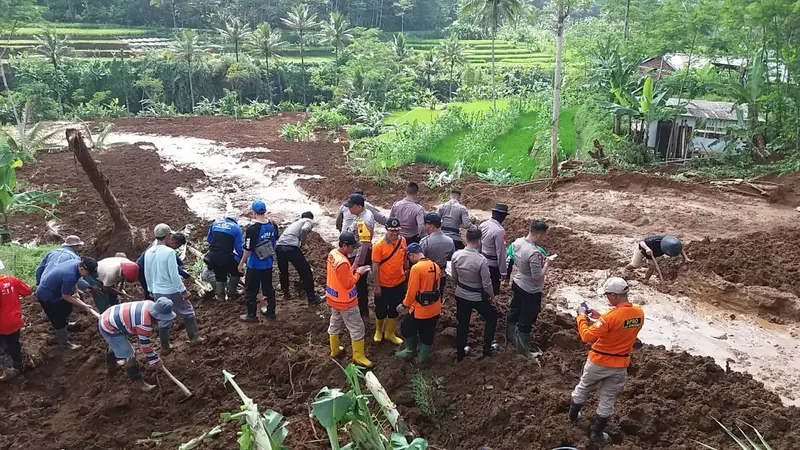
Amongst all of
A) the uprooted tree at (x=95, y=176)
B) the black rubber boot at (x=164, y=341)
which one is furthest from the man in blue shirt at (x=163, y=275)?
the uprooted tree at (x=95, y=176)

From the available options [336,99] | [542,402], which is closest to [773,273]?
[542,402]

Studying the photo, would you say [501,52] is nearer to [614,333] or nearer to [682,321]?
[682,321]

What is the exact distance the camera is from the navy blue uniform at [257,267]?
688cm

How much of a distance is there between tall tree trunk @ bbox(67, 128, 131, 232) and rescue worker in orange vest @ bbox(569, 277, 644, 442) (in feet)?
27.8

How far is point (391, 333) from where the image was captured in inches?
267

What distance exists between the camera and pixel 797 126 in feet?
45.2

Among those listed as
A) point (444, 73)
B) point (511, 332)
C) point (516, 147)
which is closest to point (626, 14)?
point (516, 147)

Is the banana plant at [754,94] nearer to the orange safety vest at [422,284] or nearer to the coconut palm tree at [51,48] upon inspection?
the orange safety vest at [422,284]

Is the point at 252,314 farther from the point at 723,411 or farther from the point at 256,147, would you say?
the point at 256,147

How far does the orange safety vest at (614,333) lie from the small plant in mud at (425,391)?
5.66 feet

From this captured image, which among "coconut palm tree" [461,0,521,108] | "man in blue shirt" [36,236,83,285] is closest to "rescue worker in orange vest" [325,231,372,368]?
"man in blue shirt" [36,236,83,285]

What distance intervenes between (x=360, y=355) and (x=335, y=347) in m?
0.36

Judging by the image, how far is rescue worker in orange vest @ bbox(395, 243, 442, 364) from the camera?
5.87 m

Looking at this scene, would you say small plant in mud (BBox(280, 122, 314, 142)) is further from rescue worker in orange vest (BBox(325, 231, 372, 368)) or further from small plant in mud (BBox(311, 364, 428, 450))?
small plant in mud (BBox(311, 364, 428, 450))
